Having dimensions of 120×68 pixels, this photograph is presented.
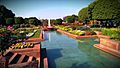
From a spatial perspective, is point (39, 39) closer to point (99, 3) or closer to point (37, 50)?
point (37, 50)

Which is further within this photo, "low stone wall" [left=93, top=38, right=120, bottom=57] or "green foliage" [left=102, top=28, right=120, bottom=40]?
"green foliage" [left=102, top=28, right=120, bottom=40]

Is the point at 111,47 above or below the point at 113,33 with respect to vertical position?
below

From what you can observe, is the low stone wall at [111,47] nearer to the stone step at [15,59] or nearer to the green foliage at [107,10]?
the stone step at [15,59]

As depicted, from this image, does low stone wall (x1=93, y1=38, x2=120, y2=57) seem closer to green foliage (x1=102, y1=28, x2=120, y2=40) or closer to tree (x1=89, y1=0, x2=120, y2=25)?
green foliage (x1=102, y1=28, x2=120, y2=40)

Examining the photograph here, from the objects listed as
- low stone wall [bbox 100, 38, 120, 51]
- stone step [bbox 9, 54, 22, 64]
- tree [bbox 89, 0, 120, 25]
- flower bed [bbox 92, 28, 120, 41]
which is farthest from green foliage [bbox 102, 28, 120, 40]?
tree [bbox 89, 0, 120, 25]

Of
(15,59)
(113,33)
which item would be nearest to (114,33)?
(113,33)

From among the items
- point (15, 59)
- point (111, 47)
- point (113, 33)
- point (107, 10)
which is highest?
point (107, 10)

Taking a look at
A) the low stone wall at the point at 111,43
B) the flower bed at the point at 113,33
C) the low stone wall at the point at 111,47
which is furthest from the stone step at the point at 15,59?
the flower bed at the point at 113,33

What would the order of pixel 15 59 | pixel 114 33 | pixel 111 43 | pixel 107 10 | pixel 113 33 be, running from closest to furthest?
pixel 15 59 → pixel 111 43 → pixel 114 33 → pixel 113 33 → pixel 107 10

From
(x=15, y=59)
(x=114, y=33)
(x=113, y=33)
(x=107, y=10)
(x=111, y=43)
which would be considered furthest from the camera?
(x=107, y=10)

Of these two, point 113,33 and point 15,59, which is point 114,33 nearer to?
point 113,33

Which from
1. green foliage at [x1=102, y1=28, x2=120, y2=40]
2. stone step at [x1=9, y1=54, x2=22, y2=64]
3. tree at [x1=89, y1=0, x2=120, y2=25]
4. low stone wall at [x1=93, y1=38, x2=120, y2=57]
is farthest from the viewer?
tree at [x1=89, y1=0, x2=120, y2=25]

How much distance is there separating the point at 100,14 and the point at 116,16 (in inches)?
165

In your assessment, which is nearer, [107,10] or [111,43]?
[111,43]
